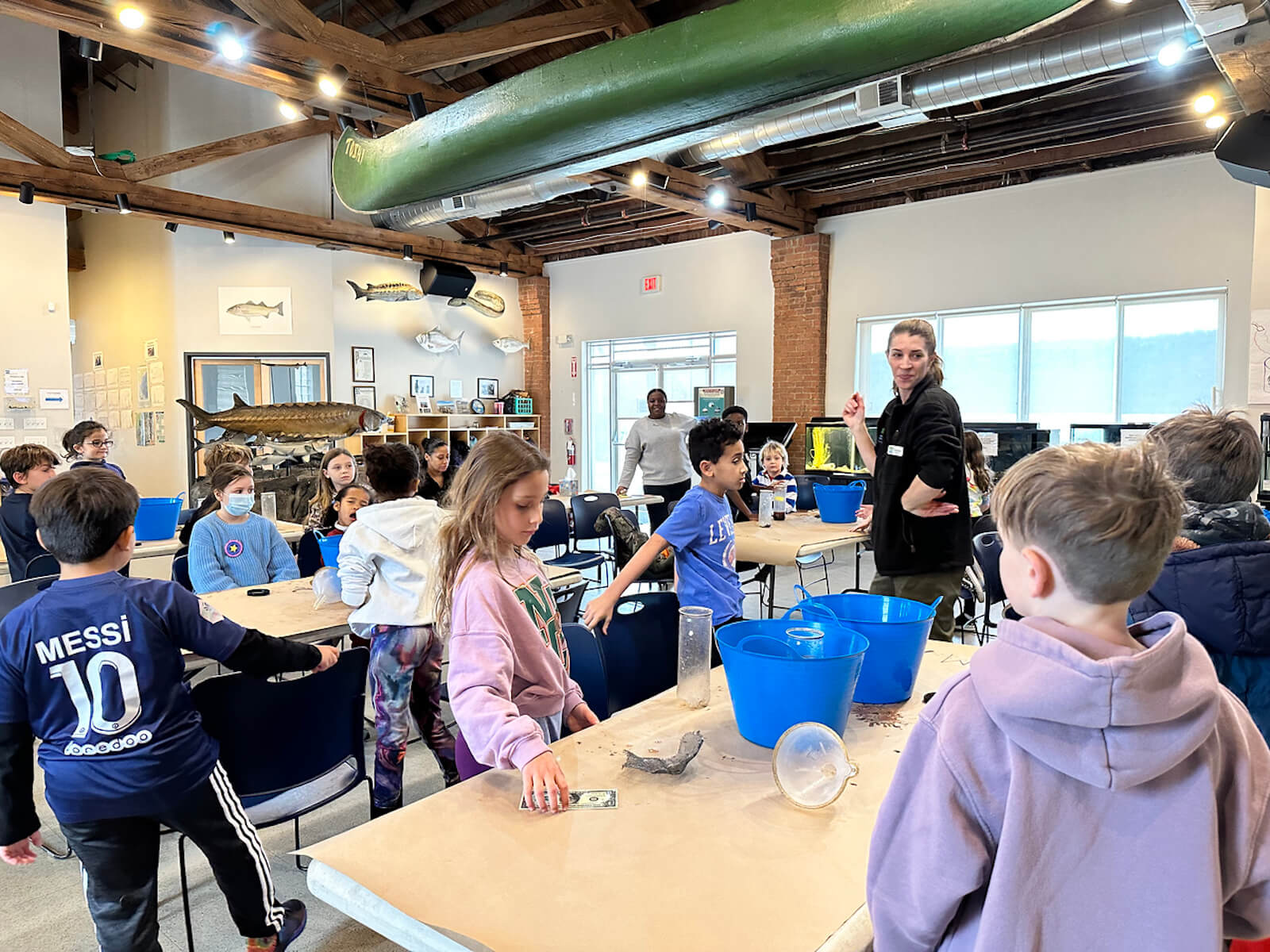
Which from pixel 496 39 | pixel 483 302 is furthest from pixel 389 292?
pixel 496 39

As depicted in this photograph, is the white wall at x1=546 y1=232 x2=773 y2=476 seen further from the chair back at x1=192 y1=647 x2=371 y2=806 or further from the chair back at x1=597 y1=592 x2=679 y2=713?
the chair back at x1=192 y1=647 x2=371 y2=806

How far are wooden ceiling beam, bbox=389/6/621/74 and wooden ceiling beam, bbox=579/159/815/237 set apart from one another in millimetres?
975

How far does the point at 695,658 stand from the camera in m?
1.88

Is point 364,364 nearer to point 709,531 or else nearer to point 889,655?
point 709,531

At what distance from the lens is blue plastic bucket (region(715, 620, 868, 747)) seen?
1.53 m

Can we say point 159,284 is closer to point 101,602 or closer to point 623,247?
point 623,247

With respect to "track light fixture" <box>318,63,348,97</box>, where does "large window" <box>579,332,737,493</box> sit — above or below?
below

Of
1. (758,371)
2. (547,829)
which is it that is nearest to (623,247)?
(758,371)

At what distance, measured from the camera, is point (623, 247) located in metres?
11.4

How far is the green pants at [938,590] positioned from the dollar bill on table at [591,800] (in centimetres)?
175

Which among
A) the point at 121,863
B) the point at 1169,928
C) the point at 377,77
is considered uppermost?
the point at 377,77

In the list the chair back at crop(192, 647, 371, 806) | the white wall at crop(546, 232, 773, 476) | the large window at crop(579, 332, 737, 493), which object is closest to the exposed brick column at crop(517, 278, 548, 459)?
the white wall at crop(546, 232, 773, 476)

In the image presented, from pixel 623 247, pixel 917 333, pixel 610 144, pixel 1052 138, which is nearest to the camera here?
pixel 610 144

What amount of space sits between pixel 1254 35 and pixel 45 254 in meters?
8.91
